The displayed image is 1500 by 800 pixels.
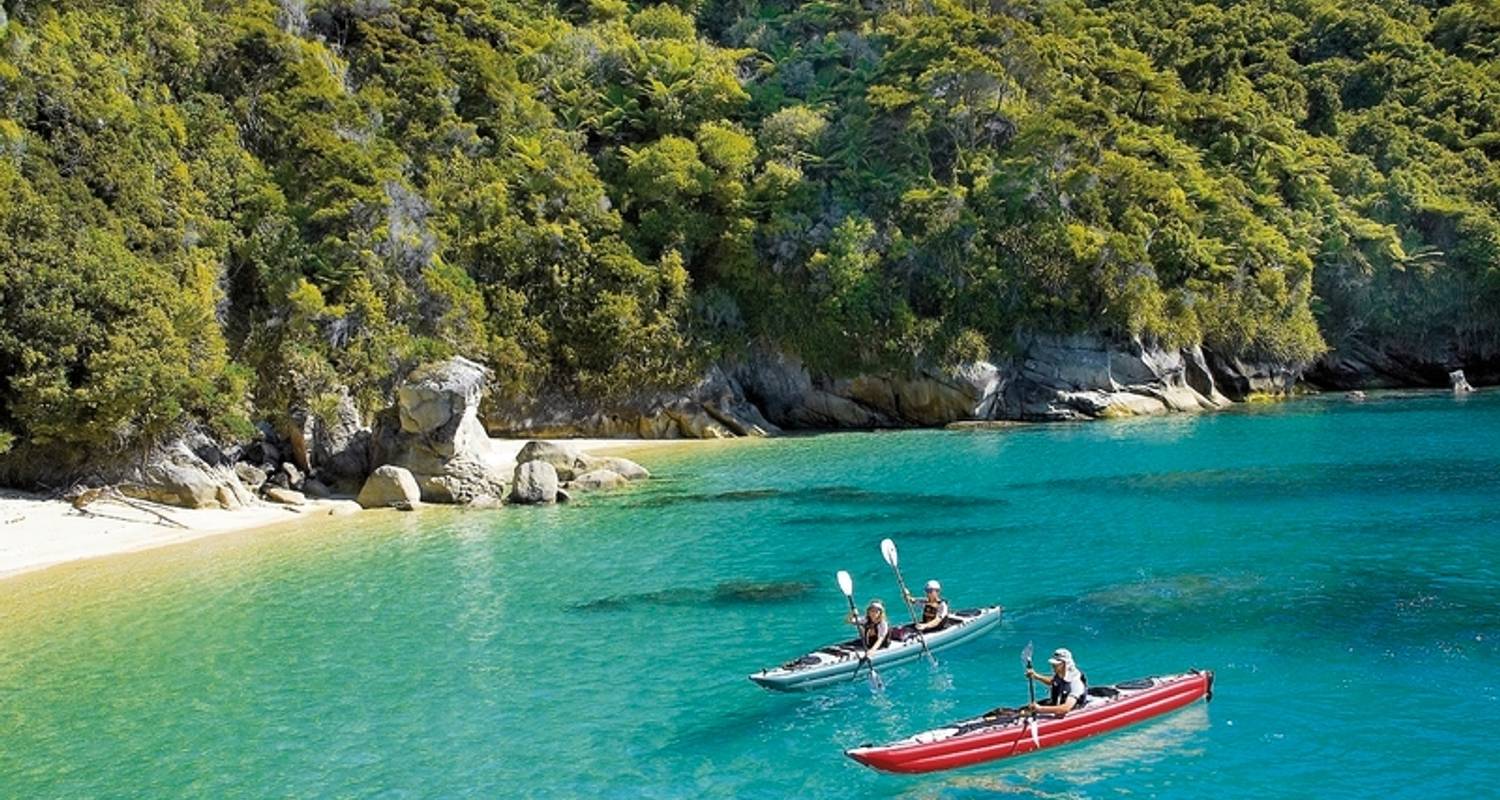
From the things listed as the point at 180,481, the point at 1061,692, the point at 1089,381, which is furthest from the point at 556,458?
the point at 1089,381

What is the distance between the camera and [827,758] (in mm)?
13531

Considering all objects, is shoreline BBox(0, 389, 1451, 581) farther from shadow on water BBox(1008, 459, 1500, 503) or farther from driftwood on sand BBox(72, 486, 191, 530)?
shadow on water BBox(1008, 459, 1500, 503)

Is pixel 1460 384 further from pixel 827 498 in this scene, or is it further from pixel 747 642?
pixel 747 642

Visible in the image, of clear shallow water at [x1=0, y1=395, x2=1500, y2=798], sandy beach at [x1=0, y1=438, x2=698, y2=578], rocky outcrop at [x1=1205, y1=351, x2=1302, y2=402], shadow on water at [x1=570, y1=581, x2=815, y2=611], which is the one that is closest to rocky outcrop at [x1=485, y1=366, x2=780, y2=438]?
sandy beach at [x1=0, y1=438, x2=698, y2=578]

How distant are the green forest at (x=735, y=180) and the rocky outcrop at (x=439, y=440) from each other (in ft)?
13.7

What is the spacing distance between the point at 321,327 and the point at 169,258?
5.96m

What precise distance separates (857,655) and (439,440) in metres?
24.2

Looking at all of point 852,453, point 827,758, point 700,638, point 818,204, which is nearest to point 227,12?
point 818,204

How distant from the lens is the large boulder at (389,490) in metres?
35.0

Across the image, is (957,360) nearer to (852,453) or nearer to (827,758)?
(852,453)

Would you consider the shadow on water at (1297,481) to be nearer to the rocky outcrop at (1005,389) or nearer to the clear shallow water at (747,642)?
the clear shallow water at (747,642)

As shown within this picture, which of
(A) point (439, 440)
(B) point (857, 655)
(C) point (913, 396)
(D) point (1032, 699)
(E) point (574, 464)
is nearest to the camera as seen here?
(D) point (1032, 699)

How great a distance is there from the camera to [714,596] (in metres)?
21.8

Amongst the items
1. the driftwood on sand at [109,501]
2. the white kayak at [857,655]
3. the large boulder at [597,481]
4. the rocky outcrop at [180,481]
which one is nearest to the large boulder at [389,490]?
the rocky outcrop at [180,481]
